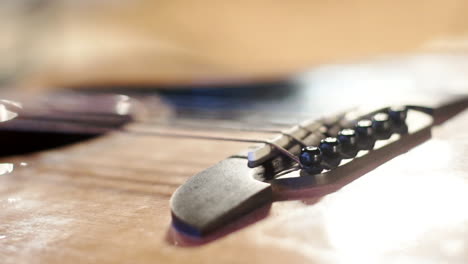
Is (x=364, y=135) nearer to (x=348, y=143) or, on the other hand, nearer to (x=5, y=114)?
(x=348, y=143)

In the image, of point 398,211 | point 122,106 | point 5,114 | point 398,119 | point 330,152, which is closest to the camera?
point 398,211

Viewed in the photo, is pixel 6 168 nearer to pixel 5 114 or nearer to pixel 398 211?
pixel 5 114

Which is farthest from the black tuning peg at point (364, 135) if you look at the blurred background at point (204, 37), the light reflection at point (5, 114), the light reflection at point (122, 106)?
the blurred background at point (204, 37)

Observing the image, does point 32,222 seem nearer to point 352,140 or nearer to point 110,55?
point 352,140

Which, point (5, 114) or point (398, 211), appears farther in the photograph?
point (5, 114)

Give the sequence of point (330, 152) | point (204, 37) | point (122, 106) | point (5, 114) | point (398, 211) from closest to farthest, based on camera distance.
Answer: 1. point (398, 211)
2. point (330, 152)
3. point (5, 114)
4. point (122, 106)
5. point (204, 37)

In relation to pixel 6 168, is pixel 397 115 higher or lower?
higher

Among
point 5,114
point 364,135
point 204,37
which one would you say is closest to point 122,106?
point 5,114

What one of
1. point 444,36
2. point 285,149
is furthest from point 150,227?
point 444,36
